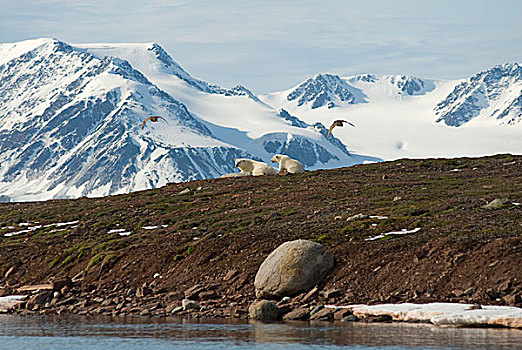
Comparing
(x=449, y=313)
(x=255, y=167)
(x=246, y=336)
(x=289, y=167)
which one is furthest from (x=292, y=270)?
(x=255, y=167)

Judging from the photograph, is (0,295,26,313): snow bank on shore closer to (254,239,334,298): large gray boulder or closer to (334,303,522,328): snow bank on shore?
(254,239,334,298): large gray boulder

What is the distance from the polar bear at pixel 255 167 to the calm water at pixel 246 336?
166 ft

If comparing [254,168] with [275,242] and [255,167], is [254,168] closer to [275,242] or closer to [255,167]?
[255,167]

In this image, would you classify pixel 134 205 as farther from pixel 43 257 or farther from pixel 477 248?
pixel 477 248

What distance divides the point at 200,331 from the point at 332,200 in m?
29.5

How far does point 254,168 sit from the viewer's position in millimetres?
93688

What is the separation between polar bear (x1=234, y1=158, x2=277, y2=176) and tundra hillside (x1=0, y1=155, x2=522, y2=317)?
12011 mm

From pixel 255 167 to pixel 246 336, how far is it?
59.0m

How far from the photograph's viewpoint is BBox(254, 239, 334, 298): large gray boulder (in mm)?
42844

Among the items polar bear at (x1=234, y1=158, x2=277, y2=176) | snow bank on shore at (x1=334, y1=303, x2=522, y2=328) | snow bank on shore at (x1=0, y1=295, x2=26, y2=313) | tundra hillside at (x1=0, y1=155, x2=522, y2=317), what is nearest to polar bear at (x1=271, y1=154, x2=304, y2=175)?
polar bear at (x1=234, y1=158, x2=277, y2=176)

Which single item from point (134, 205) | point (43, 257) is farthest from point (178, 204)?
point (43, 257)

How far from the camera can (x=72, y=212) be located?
78.4m

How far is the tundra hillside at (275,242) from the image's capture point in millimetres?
41781

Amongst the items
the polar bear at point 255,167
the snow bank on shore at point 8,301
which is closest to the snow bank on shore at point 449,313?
the snow bank on shore at point 8,301
